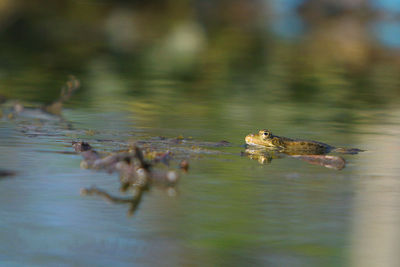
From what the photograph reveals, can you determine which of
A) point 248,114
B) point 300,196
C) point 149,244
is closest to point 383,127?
point 248,114

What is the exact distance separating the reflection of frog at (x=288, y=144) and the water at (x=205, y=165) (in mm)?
125

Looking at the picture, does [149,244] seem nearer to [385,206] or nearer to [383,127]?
[385,206]

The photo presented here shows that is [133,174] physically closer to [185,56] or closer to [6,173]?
[6,173]

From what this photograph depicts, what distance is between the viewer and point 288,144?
222 inches

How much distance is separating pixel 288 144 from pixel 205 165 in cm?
97

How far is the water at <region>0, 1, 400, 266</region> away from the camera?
3.18 m

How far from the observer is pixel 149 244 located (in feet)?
10.4

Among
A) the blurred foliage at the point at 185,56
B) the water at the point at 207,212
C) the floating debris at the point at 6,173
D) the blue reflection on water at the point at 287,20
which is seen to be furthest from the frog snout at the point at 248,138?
the blue reflection on water at the point at 287,20

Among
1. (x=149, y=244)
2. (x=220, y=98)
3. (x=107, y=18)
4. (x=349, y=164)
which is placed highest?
(x=107, y=18)

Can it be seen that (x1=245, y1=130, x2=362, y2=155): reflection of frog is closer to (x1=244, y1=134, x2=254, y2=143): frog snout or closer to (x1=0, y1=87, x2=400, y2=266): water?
(x1=244, y1=134, x2=254, y2=143): frog snout

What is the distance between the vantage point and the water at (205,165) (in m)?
3.18

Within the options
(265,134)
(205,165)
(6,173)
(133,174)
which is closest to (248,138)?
(265,134)

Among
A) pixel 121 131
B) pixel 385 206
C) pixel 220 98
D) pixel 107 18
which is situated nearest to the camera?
pixel 385 206

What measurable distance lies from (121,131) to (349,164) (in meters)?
1.67
